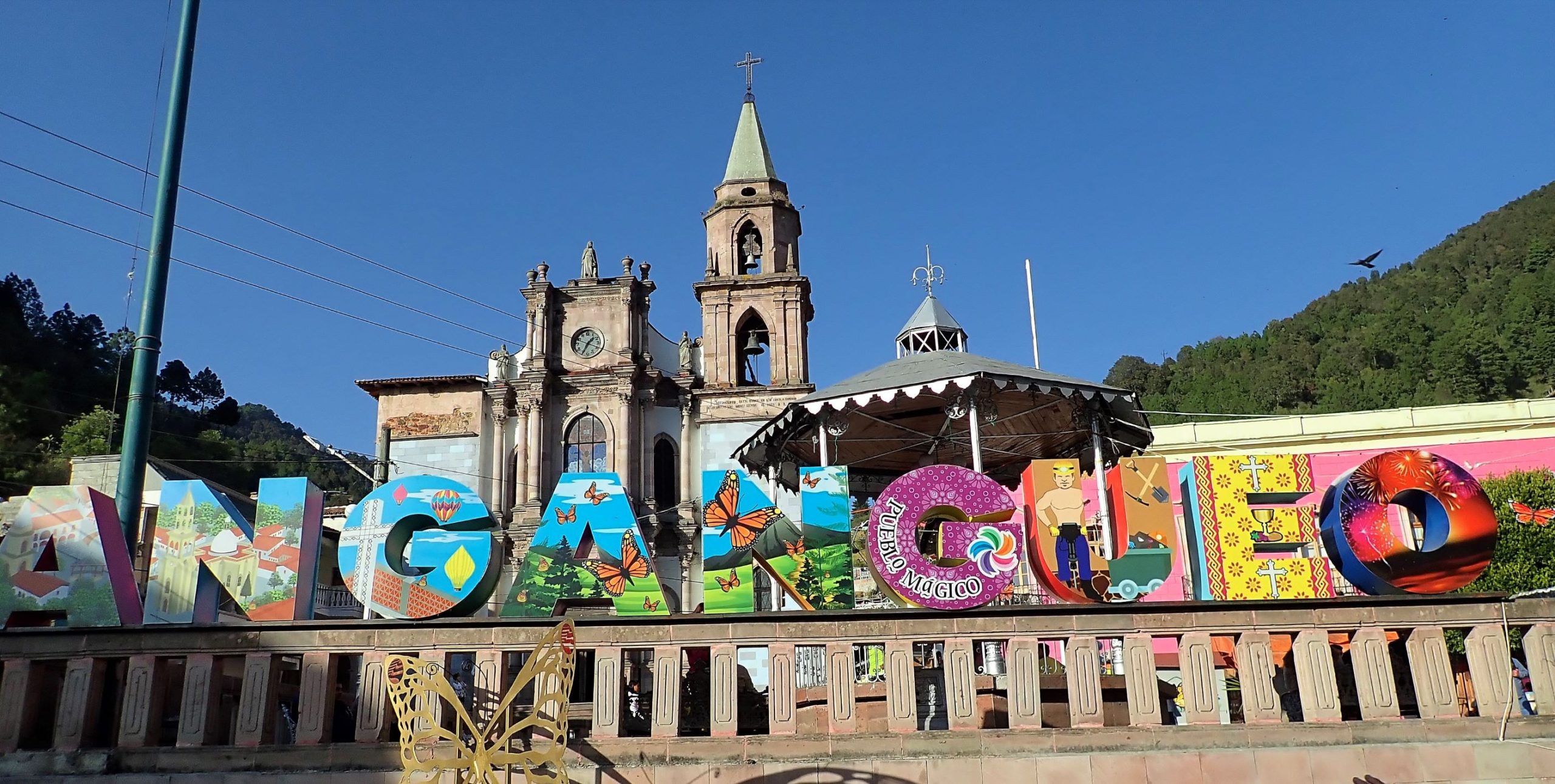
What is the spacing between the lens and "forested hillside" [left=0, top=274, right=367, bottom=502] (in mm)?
61625

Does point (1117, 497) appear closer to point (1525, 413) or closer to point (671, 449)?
point (671, 449)

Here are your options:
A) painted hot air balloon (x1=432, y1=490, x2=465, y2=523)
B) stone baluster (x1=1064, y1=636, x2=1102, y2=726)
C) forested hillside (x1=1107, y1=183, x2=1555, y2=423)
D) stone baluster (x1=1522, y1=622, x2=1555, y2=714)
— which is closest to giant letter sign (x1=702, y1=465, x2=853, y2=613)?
stone baluster (x1=1064, y1=636, x2=1102, y2=726)

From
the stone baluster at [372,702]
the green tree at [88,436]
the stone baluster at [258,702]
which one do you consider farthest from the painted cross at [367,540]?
the green tree at [88,436]

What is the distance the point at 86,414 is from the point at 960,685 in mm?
67505

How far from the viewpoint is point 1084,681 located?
17938mm

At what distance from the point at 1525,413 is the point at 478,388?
41172mm

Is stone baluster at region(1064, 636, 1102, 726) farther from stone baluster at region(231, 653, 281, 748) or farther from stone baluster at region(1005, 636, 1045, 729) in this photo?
stone baluster at region(231, 653, 281, 748)

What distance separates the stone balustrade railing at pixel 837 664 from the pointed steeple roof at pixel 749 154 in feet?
121

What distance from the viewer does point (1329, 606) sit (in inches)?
718

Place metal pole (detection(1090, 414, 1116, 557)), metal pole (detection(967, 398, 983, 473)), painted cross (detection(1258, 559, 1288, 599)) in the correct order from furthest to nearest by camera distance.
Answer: metal pole (detection(967, 398, 983, 473)) → metal pole (detection(1090, 414, 1116, 557)) → painted cross (detection(1258, 559, 1288, 599))

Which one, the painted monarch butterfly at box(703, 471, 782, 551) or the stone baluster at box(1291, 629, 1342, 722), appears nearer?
the stone baluster at box(1291, 629, 1342, 722)

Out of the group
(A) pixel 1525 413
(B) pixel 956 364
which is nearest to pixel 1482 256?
(A) pixel 1525 413

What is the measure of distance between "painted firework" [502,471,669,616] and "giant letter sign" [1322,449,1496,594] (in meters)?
10.9

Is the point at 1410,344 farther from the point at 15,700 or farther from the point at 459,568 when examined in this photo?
the point at 15,700
